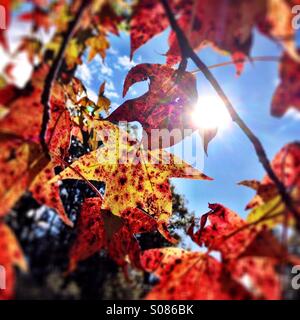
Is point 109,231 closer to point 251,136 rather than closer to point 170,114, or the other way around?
point 170,114

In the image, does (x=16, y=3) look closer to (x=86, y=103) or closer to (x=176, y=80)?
(x=176, y=80)

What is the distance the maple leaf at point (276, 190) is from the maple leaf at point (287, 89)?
4cm

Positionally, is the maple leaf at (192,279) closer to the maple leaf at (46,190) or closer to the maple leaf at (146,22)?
the maple leaf at (46,190)

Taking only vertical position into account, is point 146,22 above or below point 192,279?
above

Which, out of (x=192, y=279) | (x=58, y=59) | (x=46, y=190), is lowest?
(x=192, y=279)

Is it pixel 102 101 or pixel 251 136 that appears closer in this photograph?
pixel 251 136

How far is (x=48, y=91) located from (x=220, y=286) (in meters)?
0.28

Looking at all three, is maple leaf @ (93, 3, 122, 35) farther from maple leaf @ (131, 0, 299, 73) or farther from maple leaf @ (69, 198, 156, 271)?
maple leaf @ (69, 198, 156, 271)

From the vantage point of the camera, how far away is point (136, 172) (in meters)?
0.60

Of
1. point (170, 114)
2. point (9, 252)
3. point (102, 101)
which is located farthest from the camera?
point (102, 101)

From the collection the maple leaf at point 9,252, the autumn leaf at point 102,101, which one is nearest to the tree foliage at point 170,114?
the maple leaf at point 9,252

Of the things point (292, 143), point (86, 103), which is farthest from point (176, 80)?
point (86, 103)

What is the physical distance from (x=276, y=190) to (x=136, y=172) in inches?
12.9

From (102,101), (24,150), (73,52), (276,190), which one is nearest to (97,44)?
(73,52)
